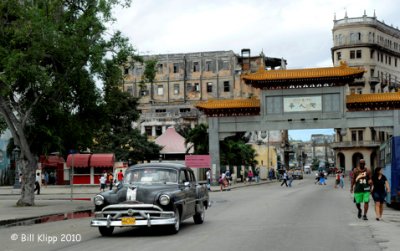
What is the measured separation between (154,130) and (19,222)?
7458cm

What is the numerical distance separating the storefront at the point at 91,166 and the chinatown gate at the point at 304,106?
33.7 feet

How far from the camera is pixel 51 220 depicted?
20125 millimetres

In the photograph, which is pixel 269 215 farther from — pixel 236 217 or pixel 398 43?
pixel 398 43

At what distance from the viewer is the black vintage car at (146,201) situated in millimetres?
13648

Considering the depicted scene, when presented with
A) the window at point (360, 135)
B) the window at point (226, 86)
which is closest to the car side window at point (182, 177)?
the window at point (226, 86)

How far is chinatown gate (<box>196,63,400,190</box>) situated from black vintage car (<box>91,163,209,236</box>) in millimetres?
40703

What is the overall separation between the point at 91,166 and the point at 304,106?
21.3m

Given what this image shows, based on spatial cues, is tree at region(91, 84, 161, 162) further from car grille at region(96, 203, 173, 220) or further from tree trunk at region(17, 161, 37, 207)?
car grille at region(96, 203, 173, 220)

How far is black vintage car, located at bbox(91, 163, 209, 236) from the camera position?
13.6 meters

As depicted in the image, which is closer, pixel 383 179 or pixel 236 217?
pixel 383 179

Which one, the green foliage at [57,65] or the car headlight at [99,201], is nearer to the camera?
the car headlight at [99,201]

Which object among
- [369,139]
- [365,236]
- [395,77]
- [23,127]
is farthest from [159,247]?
[395,77]

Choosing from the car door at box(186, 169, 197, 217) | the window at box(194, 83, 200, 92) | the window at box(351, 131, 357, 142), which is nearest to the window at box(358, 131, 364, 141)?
the window at box(351, 131, 357, 142)

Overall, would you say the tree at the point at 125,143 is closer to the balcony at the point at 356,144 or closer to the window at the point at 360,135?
the balcony at the point at 356,144
